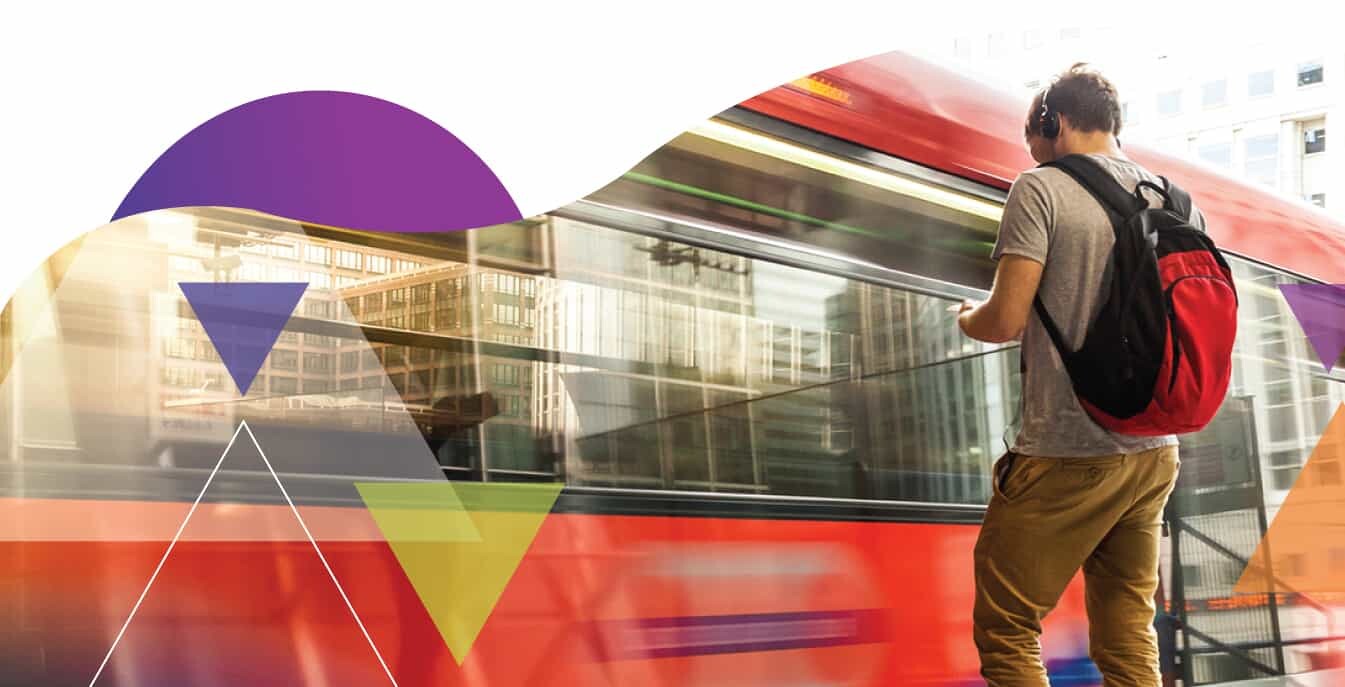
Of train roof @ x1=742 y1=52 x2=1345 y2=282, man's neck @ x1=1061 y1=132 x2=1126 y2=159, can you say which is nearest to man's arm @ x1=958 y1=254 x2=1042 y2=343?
man's neck @ x1=1061 y1=132 x2=1126 y2=159

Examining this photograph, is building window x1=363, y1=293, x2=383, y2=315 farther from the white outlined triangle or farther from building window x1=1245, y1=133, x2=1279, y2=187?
building window x1=1245, y1=133, x2=1279, y2=187

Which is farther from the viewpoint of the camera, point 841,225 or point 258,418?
point 841,225

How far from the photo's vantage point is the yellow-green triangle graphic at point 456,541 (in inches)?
109

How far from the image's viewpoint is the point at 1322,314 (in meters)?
6.59

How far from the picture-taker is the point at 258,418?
261cm

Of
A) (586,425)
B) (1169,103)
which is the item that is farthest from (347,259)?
(1169,103)

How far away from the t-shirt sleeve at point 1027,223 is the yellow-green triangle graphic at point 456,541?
1.21m

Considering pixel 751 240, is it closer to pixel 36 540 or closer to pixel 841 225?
pixel 841 225

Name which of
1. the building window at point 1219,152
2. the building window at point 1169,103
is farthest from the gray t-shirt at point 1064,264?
the building window at point 1169,103

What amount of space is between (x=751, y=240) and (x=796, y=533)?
0.82 m

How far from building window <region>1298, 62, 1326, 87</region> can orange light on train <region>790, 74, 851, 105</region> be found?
1446 inches

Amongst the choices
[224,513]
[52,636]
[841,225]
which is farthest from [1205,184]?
[52,636]

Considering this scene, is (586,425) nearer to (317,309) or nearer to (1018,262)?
(317,309)

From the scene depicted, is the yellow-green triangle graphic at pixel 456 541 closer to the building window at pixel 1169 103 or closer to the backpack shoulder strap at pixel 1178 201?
the backpack shoulder strap at pixel 1178 201
